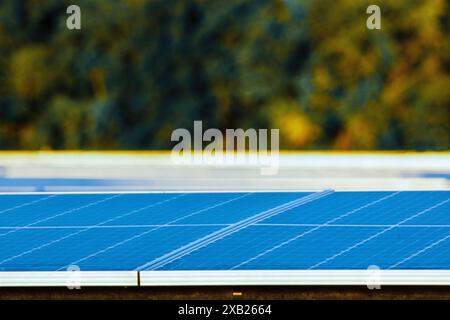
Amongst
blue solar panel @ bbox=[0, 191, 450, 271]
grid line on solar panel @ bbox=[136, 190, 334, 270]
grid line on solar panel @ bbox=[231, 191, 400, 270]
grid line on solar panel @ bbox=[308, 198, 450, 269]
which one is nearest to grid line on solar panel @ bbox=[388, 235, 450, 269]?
blue solar panel @ bbox=[0, 191, 450, 271]

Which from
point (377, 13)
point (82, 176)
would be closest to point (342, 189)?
point (82, 176)

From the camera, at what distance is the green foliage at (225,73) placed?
842 inches

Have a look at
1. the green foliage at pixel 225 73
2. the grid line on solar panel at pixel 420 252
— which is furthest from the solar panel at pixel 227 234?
the green foliage at pixel 225 73

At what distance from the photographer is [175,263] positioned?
4.97m

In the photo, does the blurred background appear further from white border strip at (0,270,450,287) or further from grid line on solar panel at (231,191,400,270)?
white border strip at (0,270,450,287)

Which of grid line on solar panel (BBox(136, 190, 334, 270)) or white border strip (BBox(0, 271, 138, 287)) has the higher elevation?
grid line on solar panel (BBox(136, 190, 334, 270))

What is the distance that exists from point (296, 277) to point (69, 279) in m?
1.09

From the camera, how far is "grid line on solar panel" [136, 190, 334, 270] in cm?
499

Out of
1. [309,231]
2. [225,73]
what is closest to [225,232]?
[309,231]

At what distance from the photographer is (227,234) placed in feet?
18.7

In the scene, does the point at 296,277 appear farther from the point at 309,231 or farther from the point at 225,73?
the point at 225,73

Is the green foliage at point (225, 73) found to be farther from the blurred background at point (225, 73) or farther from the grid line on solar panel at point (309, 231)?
the grid line on solar panel at point (309, 231)

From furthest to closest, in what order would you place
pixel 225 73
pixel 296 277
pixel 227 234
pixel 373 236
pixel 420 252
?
pixel 225 73 → pixel 227 234 → pixel 373 236 → pixel 420 252 → pixel 296 277

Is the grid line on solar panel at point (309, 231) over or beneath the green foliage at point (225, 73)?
beneath
